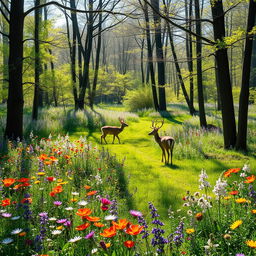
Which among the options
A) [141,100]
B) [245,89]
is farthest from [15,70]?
[141,100]

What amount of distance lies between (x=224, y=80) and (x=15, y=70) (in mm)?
6108

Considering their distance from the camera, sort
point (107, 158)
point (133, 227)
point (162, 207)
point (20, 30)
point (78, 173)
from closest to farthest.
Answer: point (133, 227) → point (162, 207) → point (78, 173) → point (107, 158) → point (20, 30)

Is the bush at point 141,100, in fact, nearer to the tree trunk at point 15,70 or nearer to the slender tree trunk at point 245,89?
the slender tree trunk at point 245,89

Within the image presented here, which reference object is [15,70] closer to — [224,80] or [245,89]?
[224,80]

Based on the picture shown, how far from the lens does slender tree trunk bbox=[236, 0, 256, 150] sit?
714 centimetres

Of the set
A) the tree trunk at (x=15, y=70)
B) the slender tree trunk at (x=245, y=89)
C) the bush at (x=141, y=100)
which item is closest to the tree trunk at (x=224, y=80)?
the slender tree trunk at (x=245, y=89)

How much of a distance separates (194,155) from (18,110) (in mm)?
5290

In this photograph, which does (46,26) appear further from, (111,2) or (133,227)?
(133,227)

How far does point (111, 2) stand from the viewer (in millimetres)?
17625

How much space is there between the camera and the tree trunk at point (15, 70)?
7500 millimetres

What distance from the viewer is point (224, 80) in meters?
7.86

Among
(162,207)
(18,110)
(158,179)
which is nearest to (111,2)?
(18,110)

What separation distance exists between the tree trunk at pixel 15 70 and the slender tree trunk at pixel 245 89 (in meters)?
6.28

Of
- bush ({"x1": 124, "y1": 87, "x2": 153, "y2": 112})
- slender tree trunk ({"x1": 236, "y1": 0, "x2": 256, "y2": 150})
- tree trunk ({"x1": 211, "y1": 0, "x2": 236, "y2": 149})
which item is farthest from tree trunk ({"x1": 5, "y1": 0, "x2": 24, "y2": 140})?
bush ({"x1": 124, "y1": 87, "x2": 153, "y2": 112})
